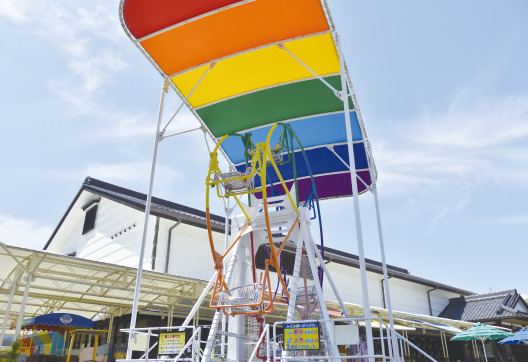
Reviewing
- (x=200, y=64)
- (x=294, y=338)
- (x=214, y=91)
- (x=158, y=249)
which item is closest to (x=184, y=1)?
(x=200, y=64)

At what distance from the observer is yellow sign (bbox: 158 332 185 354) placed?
6820 mm

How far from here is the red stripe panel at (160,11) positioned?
7.63m

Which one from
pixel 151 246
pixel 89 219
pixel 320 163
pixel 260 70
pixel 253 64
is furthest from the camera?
pixel 89 219

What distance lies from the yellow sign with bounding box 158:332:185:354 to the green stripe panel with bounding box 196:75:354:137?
5569mm

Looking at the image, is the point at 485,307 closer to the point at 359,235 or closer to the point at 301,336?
the point at 359,235

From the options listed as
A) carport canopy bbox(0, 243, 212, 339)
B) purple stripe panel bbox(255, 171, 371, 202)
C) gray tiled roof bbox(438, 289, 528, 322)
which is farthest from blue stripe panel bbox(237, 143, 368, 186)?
gray tiled roof bbox(438, 289, 528, 322)

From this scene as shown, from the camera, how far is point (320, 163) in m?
12.4

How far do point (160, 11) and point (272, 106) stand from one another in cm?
352

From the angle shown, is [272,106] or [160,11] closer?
[160,11]

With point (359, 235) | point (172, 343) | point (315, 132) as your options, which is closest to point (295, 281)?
point (359, 235)

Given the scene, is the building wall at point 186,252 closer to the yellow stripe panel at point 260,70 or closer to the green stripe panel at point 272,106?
the green stripe panel at point 272,106

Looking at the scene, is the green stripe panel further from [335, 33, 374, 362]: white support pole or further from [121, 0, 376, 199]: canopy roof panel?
[335, 33, 374, 362]: white support pole

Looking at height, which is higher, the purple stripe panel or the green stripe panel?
the green stripe panel

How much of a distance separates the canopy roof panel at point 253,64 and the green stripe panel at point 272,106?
0.02m
